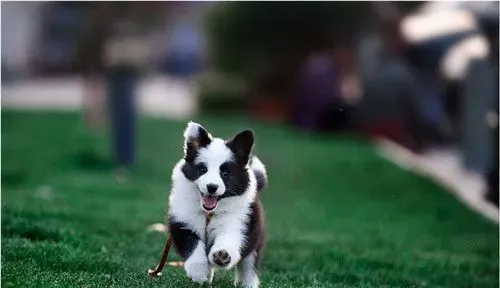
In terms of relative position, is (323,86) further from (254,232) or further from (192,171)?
(192,171)

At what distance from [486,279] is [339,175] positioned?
6479 millimetres

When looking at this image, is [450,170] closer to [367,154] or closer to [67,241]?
[367,154]

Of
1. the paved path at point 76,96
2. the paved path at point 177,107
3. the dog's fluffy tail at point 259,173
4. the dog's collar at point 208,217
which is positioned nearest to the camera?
the dog's collar at point 208,217

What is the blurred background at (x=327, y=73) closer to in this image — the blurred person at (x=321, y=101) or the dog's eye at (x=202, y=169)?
the blurred person at (x=321, y=101)

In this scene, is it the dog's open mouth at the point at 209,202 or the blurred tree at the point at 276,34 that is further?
the blurred tree at the point at 276,34

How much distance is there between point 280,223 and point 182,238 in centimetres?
421

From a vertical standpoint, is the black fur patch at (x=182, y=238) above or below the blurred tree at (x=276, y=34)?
below

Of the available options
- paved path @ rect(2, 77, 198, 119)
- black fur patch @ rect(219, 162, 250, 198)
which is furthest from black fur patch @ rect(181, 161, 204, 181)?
paved path @ rect(2, 77, 198, 119)

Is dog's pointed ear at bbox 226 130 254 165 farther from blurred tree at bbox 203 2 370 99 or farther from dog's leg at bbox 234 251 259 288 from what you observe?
blurred tree at bbox 203 2 370 99

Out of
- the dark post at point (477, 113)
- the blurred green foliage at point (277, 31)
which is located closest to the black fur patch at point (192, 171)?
the dark post at point (477, 113)

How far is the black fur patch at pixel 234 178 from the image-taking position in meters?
Result: 5.09

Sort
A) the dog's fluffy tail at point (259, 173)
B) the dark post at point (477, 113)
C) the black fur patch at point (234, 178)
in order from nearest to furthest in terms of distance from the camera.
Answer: the black fur patch at point (234, 178) < the dog's fluffy tail at point (259, 173) < the dark post at point (477, 113)

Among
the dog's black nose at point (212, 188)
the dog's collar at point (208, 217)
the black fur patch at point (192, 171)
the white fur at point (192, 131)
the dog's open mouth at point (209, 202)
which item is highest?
the white fur at point (192, 131)

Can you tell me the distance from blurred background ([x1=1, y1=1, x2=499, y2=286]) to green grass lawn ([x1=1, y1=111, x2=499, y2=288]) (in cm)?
32
